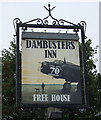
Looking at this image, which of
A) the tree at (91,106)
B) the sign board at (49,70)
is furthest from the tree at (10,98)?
the sign board at (49,70)

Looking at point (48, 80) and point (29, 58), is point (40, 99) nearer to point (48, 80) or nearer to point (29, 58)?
point (48, 80)

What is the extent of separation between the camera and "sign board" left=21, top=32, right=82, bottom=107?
6.86 m

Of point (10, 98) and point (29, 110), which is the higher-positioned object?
point (10, 98)

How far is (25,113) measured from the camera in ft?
38.7

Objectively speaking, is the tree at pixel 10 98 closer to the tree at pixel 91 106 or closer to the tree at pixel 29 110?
the tree at pixel 29 110

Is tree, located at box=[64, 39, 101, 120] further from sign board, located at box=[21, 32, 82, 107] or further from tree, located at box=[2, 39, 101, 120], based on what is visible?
sign board, located at box=[21, 32, 82, 107]

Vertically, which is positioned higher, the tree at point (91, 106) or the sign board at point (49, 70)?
the sign board at point (49, 70)

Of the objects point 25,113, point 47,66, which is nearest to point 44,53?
→ point 47,66

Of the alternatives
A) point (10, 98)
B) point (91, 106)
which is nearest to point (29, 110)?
point (10, 98)

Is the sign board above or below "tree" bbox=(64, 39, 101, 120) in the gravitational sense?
above

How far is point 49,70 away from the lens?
277 inches

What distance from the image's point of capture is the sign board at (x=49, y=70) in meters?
6.86

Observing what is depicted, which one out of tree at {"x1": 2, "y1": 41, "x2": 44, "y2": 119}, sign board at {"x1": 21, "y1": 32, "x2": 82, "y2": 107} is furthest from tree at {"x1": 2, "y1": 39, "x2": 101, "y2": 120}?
sign board at {"x1": 21, "y1": 32, "x2": 82, "y2": 107}

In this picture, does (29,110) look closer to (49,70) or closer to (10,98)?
(10,98)
